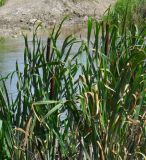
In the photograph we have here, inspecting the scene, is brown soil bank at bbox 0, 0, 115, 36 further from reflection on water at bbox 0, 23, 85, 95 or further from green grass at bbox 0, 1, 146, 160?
green grass at bbox 0, 1, 146, 160

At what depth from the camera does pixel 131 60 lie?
11.0 feet

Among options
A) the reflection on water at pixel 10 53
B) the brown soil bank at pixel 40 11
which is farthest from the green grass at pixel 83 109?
the brown soil bank at pixel 40 11

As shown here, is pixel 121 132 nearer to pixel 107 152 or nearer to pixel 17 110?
pixel 107 152

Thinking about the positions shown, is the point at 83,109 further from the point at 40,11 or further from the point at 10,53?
the point at 40,11

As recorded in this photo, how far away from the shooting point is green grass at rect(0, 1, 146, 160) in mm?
3135

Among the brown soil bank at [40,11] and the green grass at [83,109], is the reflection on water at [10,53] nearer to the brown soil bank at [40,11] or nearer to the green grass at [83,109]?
the brown soil bank at [40,11]

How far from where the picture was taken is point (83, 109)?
3.06 meters

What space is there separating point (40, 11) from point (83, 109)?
49.7 ft

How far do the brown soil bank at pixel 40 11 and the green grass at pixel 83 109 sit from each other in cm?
1292

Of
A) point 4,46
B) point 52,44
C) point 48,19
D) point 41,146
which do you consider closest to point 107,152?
point 41,146

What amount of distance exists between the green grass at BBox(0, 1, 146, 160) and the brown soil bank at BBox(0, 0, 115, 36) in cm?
1292

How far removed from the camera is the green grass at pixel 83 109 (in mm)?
3135

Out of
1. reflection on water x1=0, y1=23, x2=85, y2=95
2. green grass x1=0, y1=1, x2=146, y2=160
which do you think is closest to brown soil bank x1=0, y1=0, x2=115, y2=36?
reflection on water x1=0, y1=23, x2=85, y2=95

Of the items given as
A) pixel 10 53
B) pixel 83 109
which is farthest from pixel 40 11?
pixel 83 109
